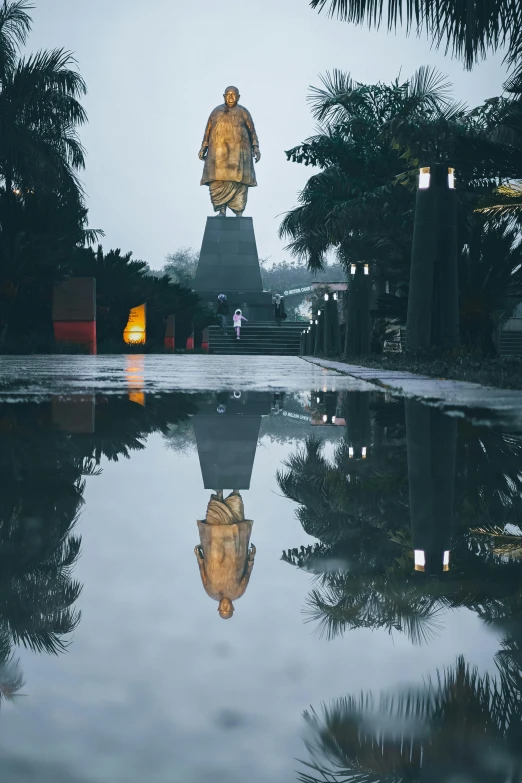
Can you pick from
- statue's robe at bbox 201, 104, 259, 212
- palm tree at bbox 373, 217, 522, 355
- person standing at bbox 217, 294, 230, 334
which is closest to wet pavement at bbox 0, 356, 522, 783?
palm tree at bbox 373, 217, 522, 355

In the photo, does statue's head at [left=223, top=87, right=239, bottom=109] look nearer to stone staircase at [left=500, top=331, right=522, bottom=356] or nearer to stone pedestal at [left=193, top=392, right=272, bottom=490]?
stone staircase at [left=500, top=331, right=522, bottom=356]

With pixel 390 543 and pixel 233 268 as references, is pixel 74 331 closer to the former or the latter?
pixel 390 543

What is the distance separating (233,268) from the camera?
52.1 meters

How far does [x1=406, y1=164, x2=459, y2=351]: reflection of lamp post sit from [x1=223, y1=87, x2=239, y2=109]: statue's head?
119 feet

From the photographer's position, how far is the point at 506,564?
1911 mm

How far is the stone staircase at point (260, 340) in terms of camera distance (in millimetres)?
40969

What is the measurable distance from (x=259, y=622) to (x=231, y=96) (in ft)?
157

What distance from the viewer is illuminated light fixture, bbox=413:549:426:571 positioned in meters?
1.83

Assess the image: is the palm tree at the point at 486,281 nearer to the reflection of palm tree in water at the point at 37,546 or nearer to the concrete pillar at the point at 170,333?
the reflection of palm tree in water at the point at 37,546

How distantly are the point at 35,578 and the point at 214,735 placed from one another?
0.72 meters

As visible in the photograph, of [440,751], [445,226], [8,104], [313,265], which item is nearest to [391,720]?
[440,751]

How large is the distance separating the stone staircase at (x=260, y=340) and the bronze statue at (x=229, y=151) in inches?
284

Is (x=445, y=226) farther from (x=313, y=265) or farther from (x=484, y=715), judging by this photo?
(x=313, y=265)

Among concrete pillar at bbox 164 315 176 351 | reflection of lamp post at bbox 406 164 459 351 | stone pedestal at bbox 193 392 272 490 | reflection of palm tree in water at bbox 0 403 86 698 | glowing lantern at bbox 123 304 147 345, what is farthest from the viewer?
concrete pillar at bbox 164 315 176 351
